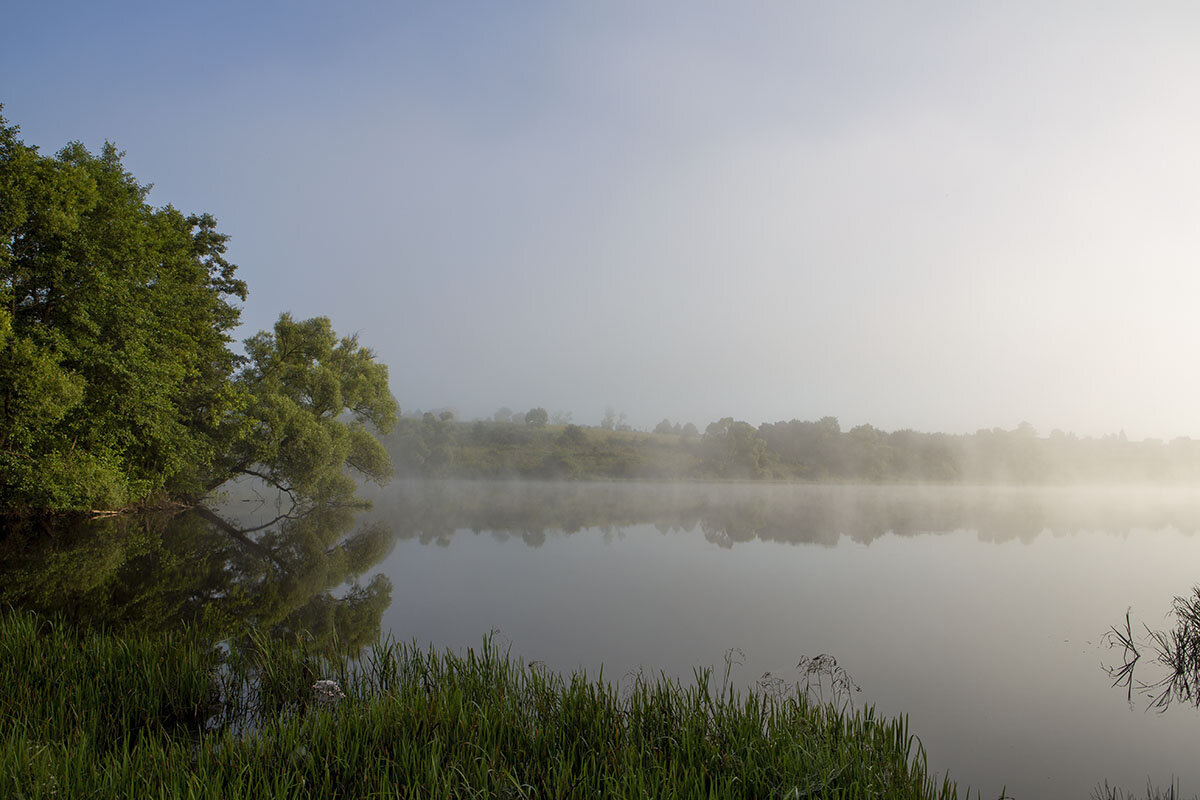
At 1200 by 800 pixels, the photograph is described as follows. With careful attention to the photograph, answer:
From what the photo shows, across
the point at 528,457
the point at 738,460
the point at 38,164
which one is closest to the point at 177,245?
the point at 38,164

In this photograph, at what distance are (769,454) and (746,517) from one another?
169ft

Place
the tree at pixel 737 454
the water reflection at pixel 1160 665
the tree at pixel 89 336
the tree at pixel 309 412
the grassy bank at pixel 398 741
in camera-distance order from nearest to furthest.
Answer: the grassy bank at pixel 398 741 → the water reflection at pixel 1160 665 → the tree at pixel 89 336 → the tree at pixel 309 412 → the tree at pixel 737 454

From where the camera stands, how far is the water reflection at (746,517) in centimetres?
2503

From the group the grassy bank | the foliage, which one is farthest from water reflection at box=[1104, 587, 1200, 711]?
the foliage

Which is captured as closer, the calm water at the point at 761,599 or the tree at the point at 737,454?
the calm water at the point at 761,599

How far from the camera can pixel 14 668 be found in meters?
6.02

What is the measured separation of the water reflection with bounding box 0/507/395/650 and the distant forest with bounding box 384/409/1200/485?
47.4 metres

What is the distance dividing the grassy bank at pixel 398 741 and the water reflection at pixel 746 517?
15.1m

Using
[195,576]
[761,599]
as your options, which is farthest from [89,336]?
[761,599]

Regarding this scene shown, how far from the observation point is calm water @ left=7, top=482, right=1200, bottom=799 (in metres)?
6.95

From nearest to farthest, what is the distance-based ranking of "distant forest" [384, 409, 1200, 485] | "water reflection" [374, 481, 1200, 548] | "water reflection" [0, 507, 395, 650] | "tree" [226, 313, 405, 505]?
1. "water reflection" [0, 507, 395, 650]
2. "water reflection" [374, 481, 1200, 548]
3. "tree" [226, 313, 405, 505]
4. "distant forest" [384, 409, 1200, 485]

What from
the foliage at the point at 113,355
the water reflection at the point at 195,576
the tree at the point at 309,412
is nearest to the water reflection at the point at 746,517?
the tree at the point at 309,412

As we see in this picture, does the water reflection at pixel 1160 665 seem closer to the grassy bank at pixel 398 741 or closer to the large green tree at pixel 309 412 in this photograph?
the grassy bank at pixel 398 741

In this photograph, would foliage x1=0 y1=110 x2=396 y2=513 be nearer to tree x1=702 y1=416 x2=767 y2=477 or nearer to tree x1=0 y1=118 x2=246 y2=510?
tree x1=0 y1=118 x2=246 y2=510
